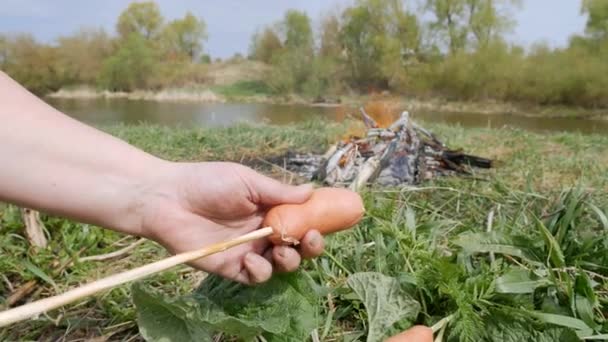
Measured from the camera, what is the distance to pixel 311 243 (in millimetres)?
974

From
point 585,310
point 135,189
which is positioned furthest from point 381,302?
point 135,189

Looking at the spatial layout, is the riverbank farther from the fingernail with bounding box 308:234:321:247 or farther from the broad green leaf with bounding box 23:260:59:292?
the fingernail with bounding box 308:234:321:247

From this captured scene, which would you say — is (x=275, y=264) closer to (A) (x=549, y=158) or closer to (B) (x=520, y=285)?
(B) (x=520, y=285)

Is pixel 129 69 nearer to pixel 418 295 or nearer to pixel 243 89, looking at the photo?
pixel 243 89

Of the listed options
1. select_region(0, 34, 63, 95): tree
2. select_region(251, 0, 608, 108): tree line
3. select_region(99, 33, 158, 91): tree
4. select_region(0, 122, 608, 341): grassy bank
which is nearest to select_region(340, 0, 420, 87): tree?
select_region(251, 0, 608, 108): tree line

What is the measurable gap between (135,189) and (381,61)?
28.3 m

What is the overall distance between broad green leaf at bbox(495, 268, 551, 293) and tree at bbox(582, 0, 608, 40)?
2780cm

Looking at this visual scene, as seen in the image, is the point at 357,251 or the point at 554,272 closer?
the point at 554,272

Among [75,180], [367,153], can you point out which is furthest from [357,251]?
[367,153]

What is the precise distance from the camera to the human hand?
3.44 feet

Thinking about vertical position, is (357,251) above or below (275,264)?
below

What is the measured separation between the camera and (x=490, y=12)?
25.2 meters

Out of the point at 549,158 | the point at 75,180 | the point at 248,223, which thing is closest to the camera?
the point at 75,180

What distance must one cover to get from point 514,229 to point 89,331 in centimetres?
130
